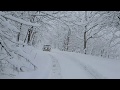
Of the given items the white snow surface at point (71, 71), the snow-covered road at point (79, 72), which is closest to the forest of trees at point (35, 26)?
the white snow surface at point (71, 71)

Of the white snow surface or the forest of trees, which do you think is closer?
the forest of trees

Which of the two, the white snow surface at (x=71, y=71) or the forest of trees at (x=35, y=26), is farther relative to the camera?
the white snow surface at (x=71, y=71)

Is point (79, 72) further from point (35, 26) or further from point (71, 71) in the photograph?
point (35, 26)

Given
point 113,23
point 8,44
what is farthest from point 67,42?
point 8,44

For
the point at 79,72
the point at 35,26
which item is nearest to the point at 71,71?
the point at 79,72

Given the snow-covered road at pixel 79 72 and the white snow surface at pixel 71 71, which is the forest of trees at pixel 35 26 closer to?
the white snow surface at pixel 71 71

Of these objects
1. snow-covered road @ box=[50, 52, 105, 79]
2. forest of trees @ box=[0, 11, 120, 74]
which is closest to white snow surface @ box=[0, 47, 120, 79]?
snow-covered road @ box=[50, 52, 105, 79]

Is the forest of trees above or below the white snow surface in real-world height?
above

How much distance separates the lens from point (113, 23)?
43.1 feet

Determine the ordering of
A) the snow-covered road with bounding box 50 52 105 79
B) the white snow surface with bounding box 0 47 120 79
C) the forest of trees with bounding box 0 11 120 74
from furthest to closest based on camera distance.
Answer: the snow-covered road with bounding box 50 52 105 79, the white snow surface with bounding box 0 47 120 79, the forest of trees with bounding box 0 11 120 74

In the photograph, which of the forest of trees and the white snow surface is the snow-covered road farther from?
the forest of trees

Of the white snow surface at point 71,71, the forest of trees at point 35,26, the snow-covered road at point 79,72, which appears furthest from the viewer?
the snow-covered road at point 79,72
